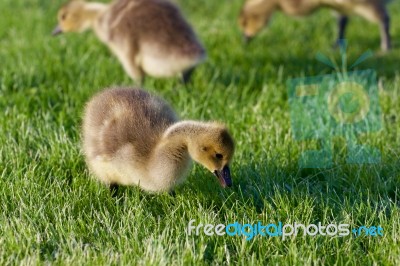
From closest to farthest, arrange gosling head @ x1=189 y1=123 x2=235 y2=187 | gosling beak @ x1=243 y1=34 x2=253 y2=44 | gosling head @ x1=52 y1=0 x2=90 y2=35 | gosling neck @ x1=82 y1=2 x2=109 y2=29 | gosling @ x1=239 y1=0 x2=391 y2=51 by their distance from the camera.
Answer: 1. gosling head @ x1=189 y1=123 x2=235 y2=187
2. gosling neck @ x1=82 y1=2 x2=109 y2=29
3. gosling head @ x1=52 y1=0 x2=90 y2=35
4. gosling @ x1=239 y1=0 x2=391 y2=51
5. gosling beak @ x1=243 y1=34 x2=253 y2=44

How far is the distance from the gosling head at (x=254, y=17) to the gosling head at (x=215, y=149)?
3.72 meters

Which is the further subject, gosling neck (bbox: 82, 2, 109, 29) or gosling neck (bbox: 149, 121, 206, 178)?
gosling neck (bbox: 82, 2, 109, 29)

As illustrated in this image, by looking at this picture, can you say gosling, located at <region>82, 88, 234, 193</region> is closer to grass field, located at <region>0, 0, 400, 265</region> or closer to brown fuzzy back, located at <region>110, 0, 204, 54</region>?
grass field, located at <region>0, 0, 400, 265</region>

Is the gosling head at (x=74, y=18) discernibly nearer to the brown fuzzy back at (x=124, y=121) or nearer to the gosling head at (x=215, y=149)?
the brown fuzzy back at (x=124, y=121)

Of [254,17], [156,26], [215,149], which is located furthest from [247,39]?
[215,149]

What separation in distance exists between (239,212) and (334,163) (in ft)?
2.63

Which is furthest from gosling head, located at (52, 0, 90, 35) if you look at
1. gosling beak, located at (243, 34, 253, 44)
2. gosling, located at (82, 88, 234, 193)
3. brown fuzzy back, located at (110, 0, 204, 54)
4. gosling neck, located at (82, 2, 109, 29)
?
gosling, located at (82, 88, 234, 193)

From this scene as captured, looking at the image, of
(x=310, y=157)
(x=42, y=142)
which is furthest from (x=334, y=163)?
(x=42, y=142)

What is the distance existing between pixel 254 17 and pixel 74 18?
1.79 m

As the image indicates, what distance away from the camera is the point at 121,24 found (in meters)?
4.98

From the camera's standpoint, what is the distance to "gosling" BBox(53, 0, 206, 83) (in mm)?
4754

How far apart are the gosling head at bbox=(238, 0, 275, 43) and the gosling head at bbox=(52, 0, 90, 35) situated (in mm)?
1582

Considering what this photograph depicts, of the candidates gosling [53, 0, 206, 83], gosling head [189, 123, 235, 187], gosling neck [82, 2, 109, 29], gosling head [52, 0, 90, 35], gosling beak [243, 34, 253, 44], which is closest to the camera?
gosling head [189, 123, 235, 187]

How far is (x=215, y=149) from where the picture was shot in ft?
9.54
